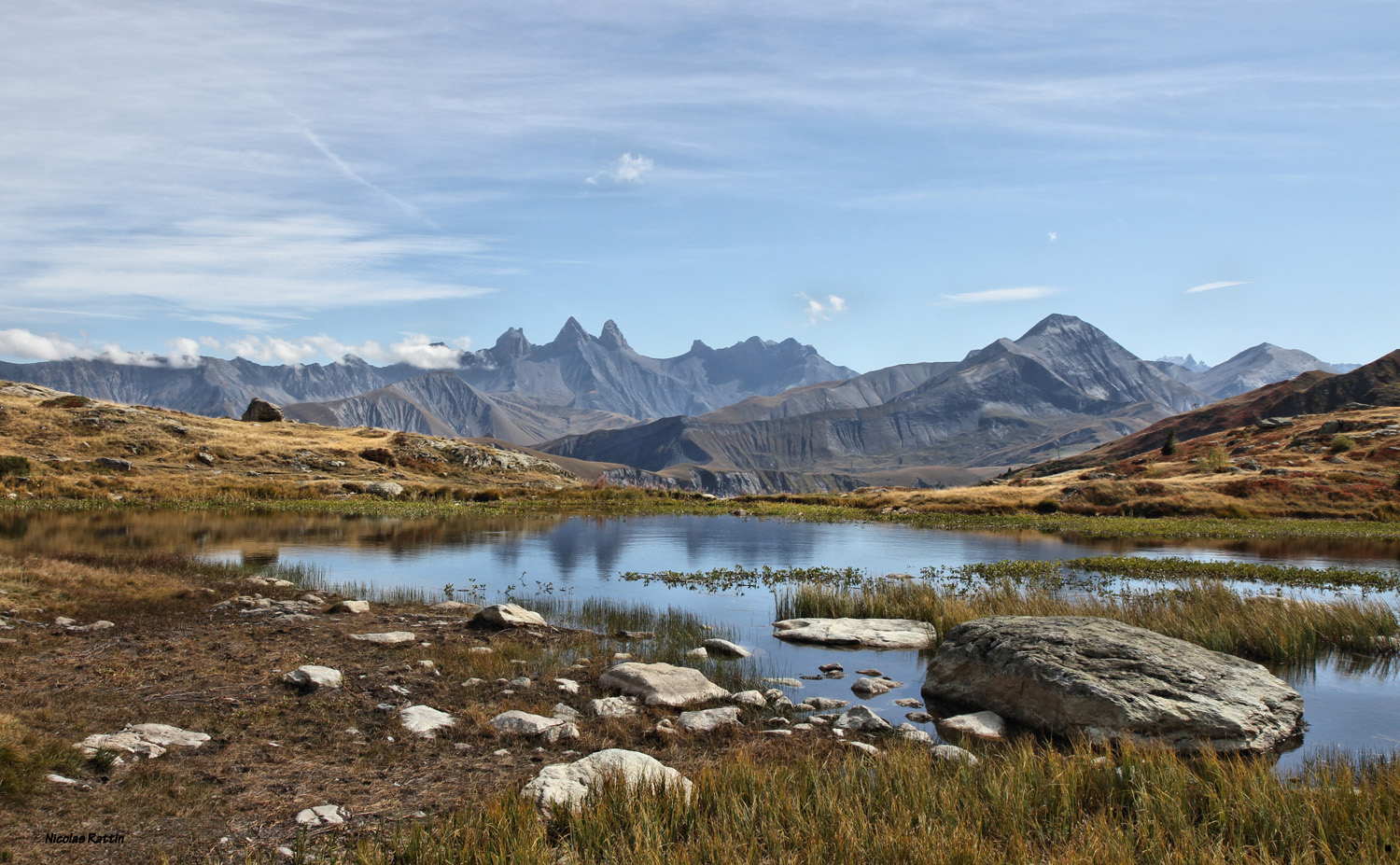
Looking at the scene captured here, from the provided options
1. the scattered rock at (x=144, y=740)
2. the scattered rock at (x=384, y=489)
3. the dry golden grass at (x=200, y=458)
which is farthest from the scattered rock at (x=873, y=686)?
the scattered rock at (x=384, y=489)

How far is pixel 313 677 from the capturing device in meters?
14.4

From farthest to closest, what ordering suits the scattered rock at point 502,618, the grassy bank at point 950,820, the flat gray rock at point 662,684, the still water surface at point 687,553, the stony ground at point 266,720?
the scattered rock at point 502,618
the still water surface at point 687,553
the flat gray rock at point 662,684
the stony ground at point 266,720
the grassy bank at point 950,820

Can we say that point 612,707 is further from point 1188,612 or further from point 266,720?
point 1188,612

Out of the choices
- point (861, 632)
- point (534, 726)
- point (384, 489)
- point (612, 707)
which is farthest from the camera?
point (384, 489)

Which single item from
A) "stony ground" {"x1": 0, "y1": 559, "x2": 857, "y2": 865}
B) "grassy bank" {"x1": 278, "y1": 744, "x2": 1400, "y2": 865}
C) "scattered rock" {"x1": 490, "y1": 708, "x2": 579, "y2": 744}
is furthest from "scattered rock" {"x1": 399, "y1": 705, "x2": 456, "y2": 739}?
"grassy bank" {"x1": 278, "y1": 744, "x2": 1400, "y2": 865}

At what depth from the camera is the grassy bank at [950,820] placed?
7969mm

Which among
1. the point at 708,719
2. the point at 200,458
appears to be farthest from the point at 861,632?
the point at 200,458

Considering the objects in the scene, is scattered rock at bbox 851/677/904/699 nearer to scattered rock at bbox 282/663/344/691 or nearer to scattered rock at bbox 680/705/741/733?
scattered rock at bbox 680/705/741/733

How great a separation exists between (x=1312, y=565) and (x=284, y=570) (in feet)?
152

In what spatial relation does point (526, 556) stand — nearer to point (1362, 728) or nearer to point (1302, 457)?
point (1362, 728)

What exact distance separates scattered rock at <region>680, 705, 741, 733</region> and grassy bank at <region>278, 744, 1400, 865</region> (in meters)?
2.59

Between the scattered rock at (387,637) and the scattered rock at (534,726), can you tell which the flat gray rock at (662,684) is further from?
the scattered rock at (387,637)

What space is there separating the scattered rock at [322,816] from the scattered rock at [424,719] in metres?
2.99

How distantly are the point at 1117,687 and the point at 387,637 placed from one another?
53.0ft
